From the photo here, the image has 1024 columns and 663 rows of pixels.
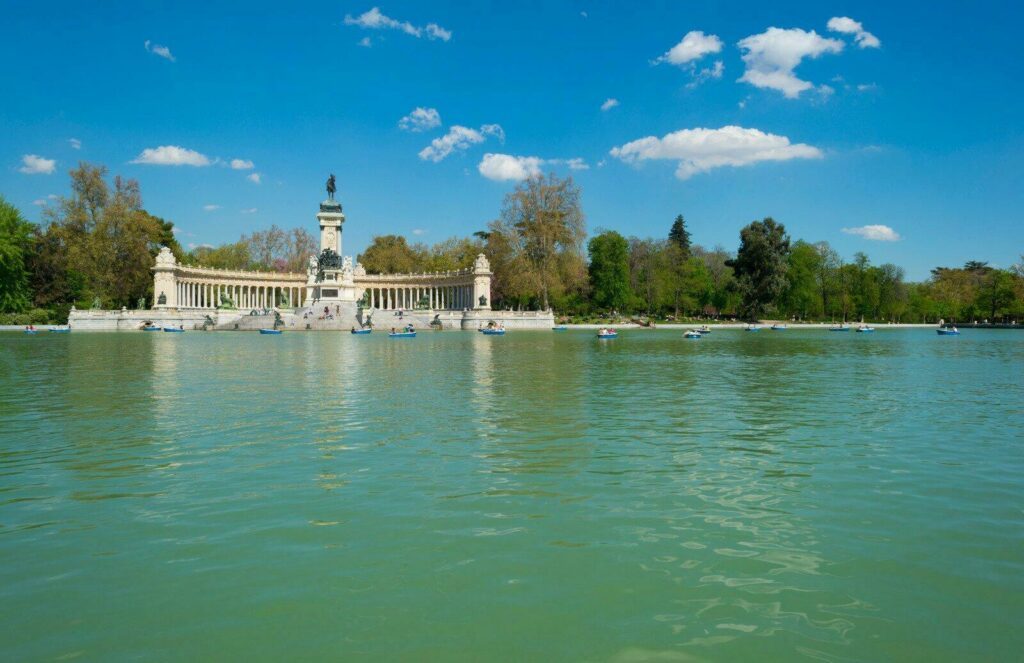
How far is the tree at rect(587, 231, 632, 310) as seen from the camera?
95625 millimetres

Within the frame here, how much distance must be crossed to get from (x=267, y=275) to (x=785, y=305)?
3031 inches

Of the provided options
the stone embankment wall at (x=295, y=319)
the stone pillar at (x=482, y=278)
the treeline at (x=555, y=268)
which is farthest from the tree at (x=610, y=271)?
the stone pillar at (x=482, y=278)

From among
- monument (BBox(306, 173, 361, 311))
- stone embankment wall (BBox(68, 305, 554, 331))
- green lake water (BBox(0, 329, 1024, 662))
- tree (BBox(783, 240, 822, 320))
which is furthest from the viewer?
tree (BBox(783, 240, 822, 320))

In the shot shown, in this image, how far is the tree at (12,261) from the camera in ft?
234

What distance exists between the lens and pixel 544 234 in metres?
83.2

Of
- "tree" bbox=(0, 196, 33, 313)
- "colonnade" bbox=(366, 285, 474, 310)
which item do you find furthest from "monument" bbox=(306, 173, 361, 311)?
"tree" bbox=(0, 196, 33, 313)

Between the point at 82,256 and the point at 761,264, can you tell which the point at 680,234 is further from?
the point at 82,256

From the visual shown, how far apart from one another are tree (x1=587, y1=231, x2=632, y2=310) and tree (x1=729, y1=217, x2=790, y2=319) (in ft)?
51.9

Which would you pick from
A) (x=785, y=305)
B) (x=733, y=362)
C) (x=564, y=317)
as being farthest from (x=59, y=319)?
(x=785, y=305)

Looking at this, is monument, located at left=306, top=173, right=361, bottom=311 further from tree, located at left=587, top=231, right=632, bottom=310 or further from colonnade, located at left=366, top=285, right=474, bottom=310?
tree, located at left=587, top=231, right=632, bottom=310

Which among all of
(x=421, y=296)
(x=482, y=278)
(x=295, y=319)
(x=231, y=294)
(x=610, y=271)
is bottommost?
(x=295, y=319)

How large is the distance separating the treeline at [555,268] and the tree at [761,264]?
16cm

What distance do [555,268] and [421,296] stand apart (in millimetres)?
29666

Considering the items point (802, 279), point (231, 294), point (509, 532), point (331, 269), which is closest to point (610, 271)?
point (802, 279)
